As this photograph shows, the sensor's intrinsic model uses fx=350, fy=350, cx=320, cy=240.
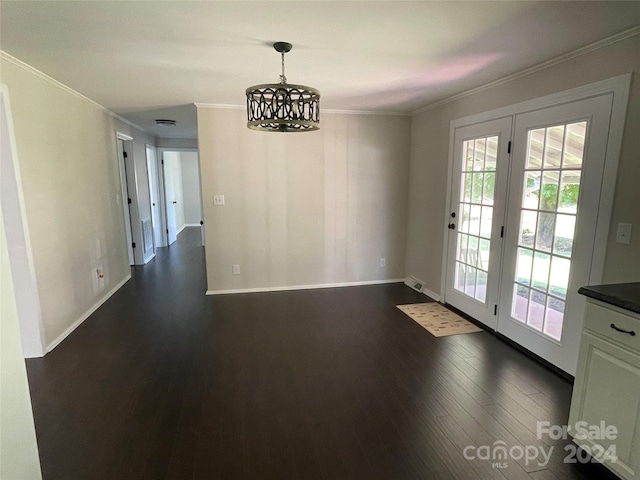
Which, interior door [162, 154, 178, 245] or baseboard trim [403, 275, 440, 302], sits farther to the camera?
interior door [162, 154, 178, 245]

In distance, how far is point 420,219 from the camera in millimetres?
4562

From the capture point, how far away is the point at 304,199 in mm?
4500

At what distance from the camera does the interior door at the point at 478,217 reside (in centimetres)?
315

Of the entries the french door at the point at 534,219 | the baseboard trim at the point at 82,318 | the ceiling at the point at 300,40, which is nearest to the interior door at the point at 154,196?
the baseboard trim at the point at 82,318

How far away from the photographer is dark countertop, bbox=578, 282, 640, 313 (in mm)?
1573

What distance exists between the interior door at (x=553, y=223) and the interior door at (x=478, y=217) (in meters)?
0.15

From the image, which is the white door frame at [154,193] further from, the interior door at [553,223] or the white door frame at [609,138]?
the white door frame at [609,138]

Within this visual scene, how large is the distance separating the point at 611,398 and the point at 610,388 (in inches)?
1.7

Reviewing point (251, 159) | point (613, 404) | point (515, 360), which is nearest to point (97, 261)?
point (251, 159)

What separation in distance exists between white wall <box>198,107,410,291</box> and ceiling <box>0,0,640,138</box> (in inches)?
38.6

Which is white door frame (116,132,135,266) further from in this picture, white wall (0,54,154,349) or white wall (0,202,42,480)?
white wall (0,202,42,480)

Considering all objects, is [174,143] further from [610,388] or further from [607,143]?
[610,388]

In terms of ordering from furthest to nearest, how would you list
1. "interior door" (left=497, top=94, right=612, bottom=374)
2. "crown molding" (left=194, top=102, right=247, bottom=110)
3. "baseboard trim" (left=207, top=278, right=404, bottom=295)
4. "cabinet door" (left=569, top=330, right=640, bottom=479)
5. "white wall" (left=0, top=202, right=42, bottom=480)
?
"baseboard trim" (left=207, top=278, right=404, bottom=295), "crown molding" (left=194, top=102, right=247, bottom=110), "interior door" (left=497, top=94, right=612, bottom=374), "cabinet door" (left=569, top=330, right=640, bottom=479), "white wall" (left=0, top=202, right=42, bottom=480)

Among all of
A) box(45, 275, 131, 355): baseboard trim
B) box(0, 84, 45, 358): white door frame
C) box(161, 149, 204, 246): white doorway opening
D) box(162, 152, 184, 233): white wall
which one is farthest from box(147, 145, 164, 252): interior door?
box(0, 84, 45, 358): white door frame
